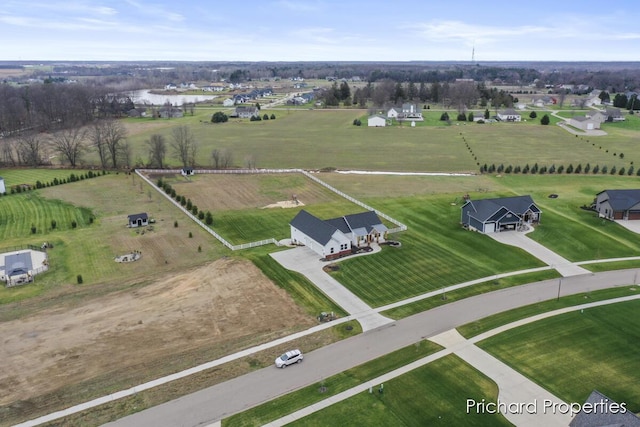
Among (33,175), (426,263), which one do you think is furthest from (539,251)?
(33,175)

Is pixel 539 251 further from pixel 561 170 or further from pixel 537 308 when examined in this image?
pixel 561 170

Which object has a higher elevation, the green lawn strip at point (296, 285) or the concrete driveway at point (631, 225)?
the concrete driveway at point (631, 225)

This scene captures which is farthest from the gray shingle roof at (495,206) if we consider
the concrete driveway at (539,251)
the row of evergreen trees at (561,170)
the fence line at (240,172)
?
the row of evergreen trees at (561,170)

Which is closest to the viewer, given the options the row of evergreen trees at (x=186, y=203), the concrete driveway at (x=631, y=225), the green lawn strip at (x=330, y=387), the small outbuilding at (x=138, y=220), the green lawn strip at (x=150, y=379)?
the green lawn strip at (x=330, y=387)

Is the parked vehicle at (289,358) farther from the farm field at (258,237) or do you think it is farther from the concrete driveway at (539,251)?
the concrete driveway at (539,251)

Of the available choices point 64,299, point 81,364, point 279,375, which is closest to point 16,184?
point 64,299

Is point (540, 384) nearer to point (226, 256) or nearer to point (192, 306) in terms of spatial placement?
point (192, 306)
